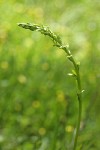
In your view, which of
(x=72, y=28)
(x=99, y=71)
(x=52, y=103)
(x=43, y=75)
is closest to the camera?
(x=52, y=103)

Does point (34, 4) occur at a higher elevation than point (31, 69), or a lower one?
higher

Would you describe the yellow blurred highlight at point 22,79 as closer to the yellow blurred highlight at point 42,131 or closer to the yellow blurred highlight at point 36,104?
the yellow blurred highlight at point 36,104

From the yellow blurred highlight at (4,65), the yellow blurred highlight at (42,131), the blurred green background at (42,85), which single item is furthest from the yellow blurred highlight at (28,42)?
the yellow blurred highlight at (42,131)

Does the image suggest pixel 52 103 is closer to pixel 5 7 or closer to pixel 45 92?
pixel 45 92

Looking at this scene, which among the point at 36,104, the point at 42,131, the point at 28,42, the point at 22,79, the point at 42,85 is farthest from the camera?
the point at 28,42

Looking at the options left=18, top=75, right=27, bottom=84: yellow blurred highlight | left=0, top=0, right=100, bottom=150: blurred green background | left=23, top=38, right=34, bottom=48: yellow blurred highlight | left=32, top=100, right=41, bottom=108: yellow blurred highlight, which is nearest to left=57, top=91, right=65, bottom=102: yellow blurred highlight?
left=0, top=0, right=100, bottom=150: blurred green background

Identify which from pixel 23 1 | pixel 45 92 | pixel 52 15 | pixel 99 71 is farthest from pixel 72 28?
pixel 45 92

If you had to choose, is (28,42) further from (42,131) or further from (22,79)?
(42,131)

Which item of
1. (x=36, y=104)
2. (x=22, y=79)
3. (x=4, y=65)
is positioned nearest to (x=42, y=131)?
(x=36, y=104)

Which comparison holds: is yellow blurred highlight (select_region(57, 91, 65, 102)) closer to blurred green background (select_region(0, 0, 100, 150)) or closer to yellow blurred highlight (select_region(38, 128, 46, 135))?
blurred green background (select_region(0, 0, 100, 150))
